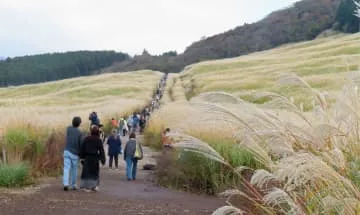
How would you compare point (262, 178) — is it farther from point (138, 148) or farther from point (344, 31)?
point (344, 31)

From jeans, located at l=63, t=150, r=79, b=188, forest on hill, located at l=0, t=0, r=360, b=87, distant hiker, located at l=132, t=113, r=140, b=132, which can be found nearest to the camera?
jeans, located at l=63, t=150, r=79, b=188

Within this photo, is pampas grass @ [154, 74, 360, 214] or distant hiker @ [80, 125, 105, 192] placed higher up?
pampas grass @ [154, 74, 360, 214]

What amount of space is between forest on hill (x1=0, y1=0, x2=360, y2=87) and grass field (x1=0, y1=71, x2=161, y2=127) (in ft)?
170

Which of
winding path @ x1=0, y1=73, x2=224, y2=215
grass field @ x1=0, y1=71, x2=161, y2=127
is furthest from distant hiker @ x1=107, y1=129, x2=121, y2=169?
winding path @ x1=0, y1=73, x2=224, y2=215

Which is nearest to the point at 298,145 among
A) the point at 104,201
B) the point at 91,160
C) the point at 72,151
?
the point at 104,201

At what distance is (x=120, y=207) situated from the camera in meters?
11.8

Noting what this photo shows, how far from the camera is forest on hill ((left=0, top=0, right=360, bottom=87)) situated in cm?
14950

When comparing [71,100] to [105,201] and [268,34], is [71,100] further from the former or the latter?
[268,34]

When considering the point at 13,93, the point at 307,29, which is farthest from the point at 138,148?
the point at 307,29

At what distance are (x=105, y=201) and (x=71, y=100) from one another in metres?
49.2

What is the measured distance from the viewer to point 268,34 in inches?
6432

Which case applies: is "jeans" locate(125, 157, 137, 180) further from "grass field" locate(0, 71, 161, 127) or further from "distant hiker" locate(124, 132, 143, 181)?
"grass field" locate(0, 71, 161, 127)

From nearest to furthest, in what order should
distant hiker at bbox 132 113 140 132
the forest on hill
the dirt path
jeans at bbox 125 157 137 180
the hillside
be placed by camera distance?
the dirt path
jeans at bbox 125 157 137 180
distant hiker at bbox 132 113 140 132
the hillside
the forest on hill

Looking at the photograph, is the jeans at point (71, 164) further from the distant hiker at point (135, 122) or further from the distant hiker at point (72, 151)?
the distant hiker at point (135, 122)
